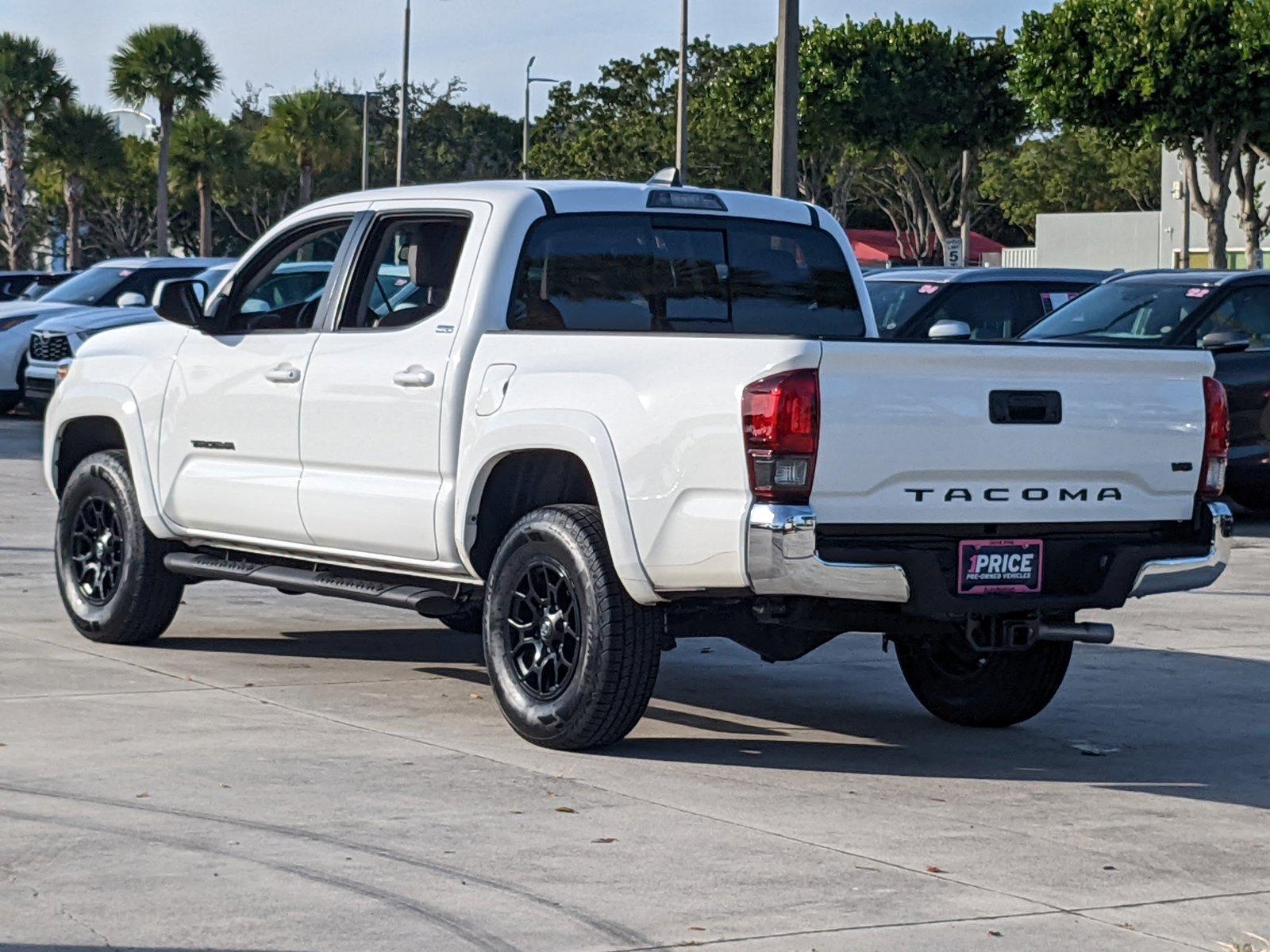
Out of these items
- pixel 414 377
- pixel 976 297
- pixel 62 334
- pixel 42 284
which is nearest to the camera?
pixel 414 377

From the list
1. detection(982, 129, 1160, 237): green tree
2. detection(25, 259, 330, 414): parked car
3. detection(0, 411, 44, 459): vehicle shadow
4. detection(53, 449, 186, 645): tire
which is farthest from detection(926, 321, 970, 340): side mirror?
detection(982, 129, 1160, 237): green tree

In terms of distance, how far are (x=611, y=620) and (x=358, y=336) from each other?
5.98 ft

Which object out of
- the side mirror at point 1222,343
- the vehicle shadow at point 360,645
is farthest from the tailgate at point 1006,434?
the side mirror at point 1222,343

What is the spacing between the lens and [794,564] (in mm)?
6711

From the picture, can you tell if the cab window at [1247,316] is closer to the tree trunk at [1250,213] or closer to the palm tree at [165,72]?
the tree trunk at [1250,213]

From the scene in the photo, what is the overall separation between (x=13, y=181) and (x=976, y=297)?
168 feet

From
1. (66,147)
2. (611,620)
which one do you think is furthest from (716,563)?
(66,147)

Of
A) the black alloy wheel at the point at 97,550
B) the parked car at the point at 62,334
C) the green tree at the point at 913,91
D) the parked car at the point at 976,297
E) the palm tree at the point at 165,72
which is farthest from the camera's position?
the palm tree at the point at 165,72

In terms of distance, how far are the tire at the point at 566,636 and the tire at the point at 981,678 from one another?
1347mm

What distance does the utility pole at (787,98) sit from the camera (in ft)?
59.6

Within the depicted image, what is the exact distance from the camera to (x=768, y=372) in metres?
6.71

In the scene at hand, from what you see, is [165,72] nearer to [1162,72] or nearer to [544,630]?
[1162,72]

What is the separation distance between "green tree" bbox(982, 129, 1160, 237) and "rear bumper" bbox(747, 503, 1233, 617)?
77.0 meters

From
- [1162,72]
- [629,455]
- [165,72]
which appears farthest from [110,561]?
[165,72]
